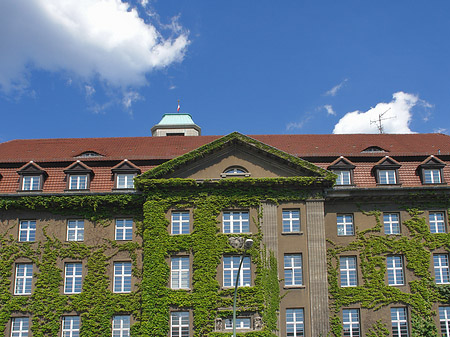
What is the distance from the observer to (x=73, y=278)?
1206 inches

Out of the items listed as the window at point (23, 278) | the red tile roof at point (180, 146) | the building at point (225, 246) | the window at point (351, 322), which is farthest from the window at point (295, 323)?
the window at point (23, 278)

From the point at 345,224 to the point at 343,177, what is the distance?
3.01 metres

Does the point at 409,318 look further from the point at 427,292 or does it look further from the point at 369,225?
the point at 369,225

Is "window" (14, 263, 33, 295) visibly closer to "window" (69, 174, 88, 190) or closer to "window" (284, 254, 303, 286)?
"window" (69, 174, 88, 190)

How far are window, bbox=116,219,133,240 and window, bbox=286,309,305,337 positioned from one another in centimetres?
1052

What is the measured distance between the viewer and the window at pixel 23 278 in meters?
30.4

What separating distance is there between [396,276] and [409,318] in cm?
248

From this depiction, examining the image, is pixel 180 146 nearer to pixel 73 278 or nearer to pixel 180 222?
pixel 180 222

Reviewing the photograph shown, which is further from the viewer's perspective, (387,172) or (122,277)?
(387,172)

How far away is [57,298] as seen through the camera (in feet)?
98.4

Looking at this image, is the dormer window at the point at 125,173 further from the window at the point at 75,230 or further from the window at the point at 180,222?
the window at the point at 180,222

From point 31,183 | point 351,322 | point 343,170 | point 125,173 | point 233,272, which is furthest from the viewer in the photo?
point 343,170

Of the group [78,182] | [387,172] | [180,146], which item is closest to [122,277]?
[78,182]

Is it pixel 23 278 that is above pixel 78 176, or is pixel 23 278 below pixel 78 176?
below
